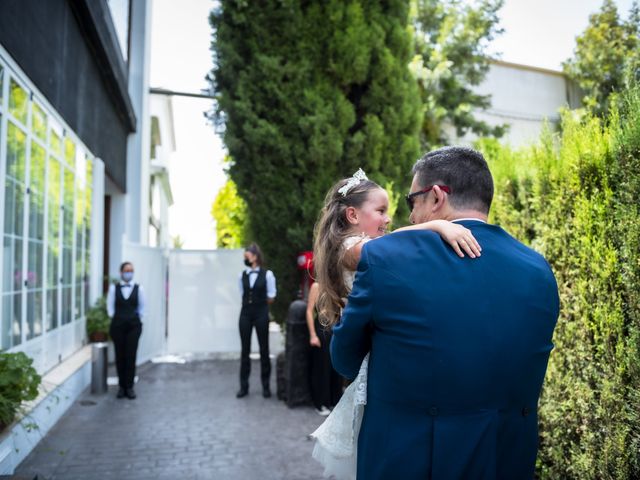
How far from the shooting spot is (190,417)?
264 inches

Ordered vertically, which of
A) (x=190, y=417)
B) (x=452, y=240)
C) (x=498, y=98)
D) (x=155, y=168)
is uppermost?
(x=498, y=98)

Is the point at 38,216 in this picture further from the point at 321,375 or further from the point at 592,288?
the point at 592,288

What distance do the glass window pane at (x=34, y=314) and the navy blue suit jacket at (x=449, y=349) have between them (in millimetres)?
5743

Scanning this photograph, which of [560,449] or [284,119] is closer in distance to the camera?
[560,449]

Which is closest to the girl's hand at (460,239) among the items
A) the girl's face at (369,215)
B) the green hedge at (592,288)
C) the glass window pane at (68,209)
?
the girl's face at (369,215)

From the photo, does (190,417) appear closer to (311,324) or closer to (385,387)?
(311,324)

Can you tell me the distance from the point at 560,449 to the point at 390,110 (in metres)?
7.51

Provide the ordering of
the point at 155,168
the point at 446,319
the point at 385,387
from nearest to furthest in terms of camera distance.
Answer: the point at 446,319 → the point at 385,387 → the point at 155,168

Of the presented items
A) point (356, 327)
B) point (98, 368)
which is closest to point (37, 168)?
point (98, 368)

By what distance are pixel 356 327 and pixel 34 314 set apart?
5.95m

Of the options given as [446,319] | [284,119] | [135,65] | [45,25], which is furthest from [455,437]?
[135,65]

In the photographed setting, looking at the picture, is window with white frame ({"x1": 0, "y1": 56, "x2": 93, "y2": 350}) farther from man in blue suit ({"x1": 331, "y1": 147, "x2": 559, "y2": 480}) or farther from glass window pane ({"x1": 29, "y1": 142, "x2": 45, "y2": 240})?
man in blue suit ({"x1": 331, "y1": 147, "x2": 559, "y2": 480})

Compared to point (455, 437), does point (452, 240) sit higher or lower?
higher

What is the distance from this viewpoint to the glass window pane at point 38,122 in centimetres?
632
